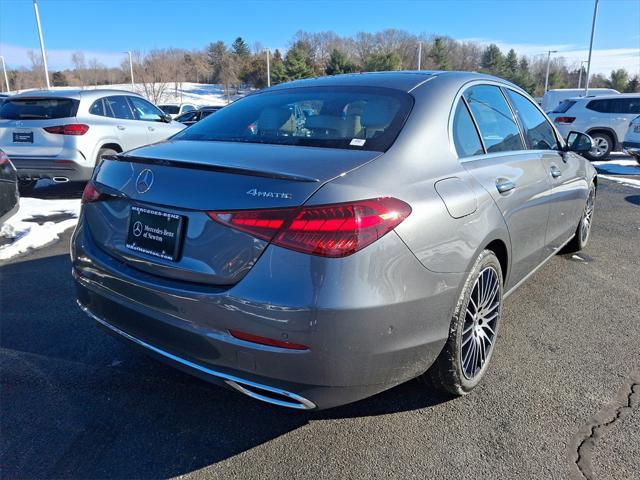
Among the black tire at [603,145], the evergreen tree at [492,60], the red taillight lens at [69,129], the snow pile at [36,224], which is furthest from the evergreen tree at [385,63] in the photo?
the snow pile at [36,224]

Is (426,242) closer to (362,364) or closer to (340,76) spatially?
Result: (362,364)

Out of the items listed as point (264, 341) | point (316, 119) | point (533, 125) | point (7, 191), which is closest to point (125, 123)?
point (7, 191)

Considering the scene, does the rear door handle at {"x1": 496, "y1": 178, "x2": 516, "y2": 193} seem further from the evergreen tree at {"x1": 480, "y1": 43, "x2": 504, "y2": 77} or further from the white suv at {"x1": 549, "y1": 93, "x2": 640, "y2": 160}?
the evergreen tree at {"x1": 480, "y1": 43, "x2": 504, "y2": 77}

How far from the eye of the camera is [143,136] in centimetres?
861

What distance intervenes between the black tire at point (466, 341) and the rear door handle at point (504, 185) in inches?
15.0

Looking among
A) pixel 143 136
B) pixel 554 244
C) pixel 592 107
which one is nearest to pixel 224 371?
pixel 554 244

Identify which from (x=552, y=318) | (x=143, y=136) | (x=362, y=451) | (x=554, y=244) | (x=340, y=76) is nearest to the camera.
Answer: (x=362, y=451)

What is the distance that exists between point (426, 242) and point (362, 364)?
0.56 m

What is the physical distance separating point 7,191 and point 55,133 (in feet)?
8.89

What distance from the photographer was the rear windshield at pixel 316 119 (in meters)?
2.28

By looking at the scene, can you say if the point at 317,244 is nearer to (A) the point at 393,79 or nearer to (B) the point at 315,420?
(B) the point at 315,420

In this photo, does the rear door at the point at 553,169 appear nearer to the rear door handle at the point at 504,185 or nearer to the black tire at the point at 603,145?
the rear door handle at the point at 504,185

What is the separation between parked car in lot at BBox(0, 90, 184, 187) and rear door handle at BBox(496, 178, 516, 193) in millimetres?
6197

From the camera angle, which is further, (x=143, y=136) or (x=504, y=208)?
(x=143, y=136)
